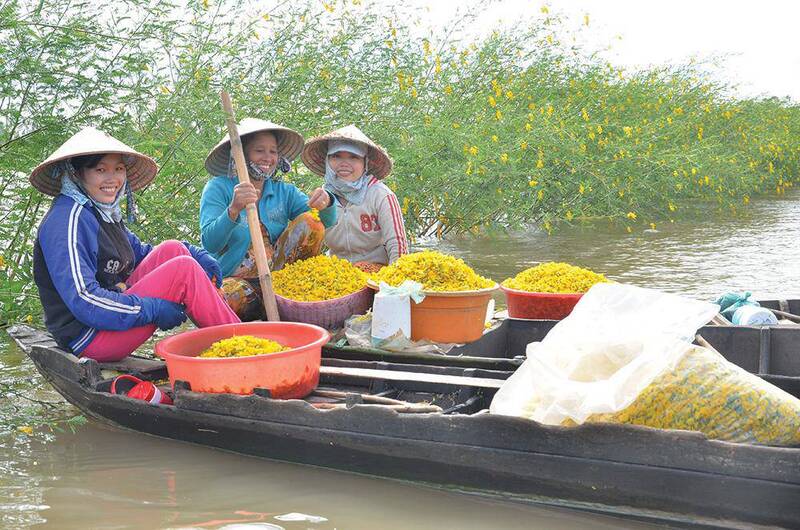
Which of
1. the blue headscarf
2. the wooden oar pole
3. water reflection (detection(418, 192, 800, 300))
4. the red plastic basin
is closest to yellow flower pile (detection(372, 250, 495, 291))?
the red plastic basin

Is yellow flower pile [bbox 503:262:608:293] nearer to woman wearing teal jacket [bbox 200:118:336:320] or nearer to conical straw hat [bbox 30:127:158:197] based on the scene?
woman wearing teal jacket [bbox 200:118:336:320]

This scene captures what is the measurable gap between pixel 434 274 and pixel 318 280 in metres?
0.72

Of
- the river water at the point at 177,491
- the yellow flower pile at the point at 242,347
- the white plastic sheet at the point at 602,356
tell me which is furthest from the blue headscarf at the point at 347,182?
the white plastic sheet at the point at 602,356

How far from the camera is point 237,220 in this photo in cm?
443

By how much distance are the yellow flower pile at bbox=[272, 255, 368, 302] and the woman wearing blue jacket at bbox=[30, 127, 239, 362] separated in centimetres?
54

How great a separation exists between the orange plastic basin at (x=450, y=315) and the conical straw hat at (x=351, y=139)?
1.29 meters

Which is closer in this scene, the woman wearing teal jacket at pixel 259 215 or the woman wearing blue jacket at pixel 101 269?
the woman wearing blue jacket at pixel 101 269

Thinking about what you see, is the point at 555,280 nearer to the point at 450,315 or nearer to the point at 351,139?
the point at 450,315

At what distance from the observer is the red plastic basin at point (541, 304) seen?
4.26 m

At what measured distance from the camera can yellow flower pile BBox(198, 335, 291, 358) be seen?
339cm

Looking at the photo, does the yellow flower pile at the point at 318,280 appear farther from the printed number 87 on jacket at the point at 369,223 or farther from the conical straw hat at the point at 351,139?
the conical straw hat at the point at 351,139

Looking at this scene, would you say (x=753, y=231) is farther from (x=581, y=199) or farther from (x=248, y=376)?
(x=248, y=376)

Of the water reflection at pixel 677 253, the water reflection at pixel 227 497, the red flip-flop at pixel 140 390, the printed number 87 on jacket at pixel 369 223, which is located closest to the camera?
the water reflection at pixel 227 497

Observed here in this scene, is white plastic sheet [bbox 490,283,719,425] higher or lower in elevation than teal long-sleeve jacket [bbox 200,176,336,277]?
lower
